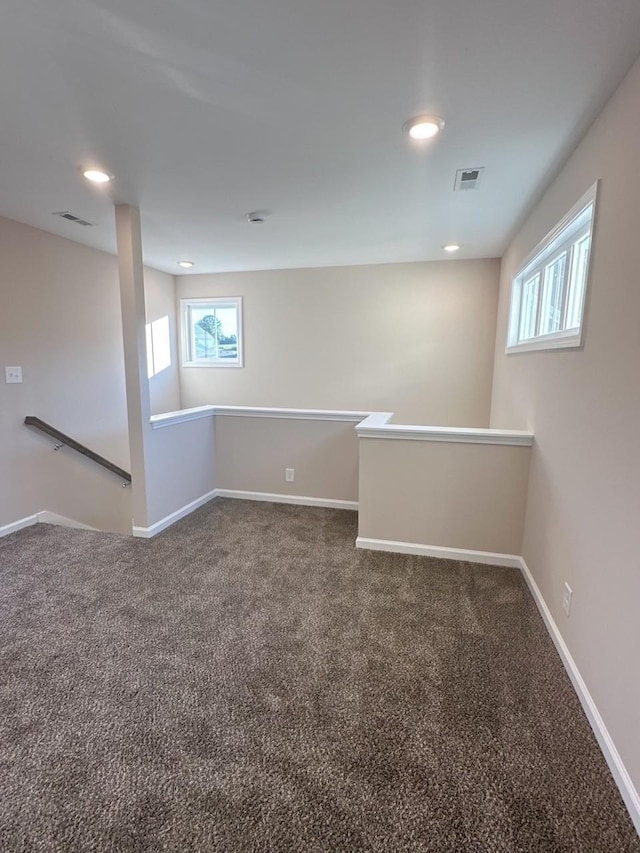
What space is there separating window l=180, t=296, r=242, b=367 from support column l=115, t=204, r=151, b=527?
210cm

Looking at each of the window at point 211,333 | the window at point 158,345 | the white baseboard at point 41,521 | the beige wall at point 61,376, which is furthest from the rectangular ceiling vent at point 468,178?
the white baseboard at point 41,521

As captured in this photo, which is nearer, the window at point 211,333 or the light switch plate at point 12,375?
the light switch plate at point 12,375

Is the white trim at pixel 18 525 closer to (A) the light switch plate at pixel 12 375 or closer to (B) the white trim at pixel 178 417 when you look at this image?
(A) the light switch plate at pixel 12 375

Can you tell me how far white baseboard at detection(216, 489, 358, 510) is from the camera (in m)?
3.68

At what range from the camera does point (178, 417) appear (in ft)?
11.0

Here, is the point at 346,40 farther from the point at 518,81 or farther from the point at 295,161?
the point at 295,161

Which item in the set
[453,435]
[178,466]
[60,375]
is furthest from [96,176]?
[453,435]

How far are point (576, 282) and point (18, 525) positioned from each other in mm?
4284

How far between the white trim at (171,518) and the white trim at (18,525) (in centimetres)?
98

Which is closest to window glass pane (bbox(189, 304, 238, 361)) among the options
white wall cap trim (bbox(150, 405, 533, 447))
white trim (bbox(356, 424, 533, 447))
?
white wall cap trim (bbox(150, 405, 533, 447))

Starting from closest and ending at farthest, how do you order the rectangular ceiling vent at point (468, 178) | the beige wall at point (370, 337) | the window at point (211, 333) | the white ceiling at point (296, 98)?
1. the white ceiling at point (296, 98)
2. the rectangular ceiling vent at point (468, 178)
3. the beige wall at point (370, 337)
4. the window at point (211, 333)

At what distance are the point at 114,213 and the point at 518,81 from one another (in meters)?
2.66

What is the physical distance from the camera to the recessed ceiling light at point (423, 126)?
178 centimetres

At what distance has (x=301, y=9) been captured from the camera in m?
1.22
